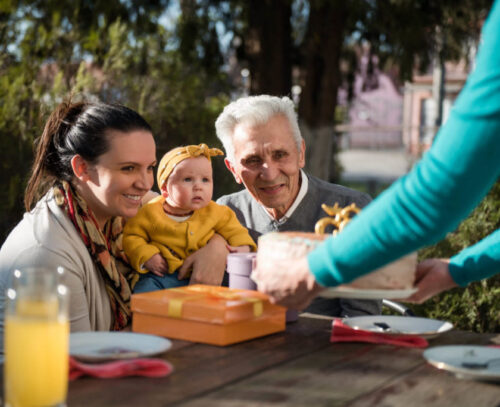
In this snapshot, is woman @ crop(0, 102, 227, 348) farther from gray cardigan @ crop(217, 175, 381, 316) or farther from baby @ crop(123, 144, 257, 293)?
gray cardigan @ crop(217, 175, 381, 316)

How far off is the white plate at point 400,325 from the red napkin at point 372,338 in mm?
22

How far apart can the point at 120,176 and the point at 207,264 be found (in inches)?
19.9

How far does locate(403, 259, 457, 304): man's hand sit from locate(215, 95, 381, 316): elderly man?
100 cm

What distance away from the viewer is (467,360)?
1.94m

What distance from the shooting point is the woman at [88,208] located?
2559 mm

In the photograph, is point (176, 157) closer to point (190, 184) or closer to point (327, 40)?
point (190, 184)

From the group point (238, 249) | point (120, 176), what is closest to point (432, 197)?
point (120, 176)

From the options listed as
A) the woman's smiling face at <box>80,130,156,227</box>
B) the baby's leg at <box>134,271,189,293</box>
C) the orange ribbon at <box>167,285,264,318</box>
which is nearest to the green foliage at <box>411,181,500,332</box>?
the baby's leg at <box>134,271,189,293</box>

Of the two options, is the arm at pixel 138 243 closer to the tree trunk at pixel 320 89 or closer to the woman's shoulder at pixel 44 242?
the woman's shoulder at pixel 44 242

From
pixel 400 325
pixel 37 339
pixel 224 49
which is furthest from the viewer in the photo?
pixel 224 49

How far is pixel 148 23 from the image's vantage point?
30.6 ft

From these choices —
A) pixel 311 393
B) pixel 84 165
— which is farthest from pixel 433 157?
pixel 84 165

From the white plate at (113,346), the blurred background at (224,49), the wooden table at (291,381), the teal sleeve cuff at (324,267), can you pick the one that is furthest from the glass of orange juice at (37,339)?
the blurred background at (224,49)

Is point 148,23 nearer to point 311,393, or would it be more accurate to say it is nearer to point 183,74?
point 183,74
